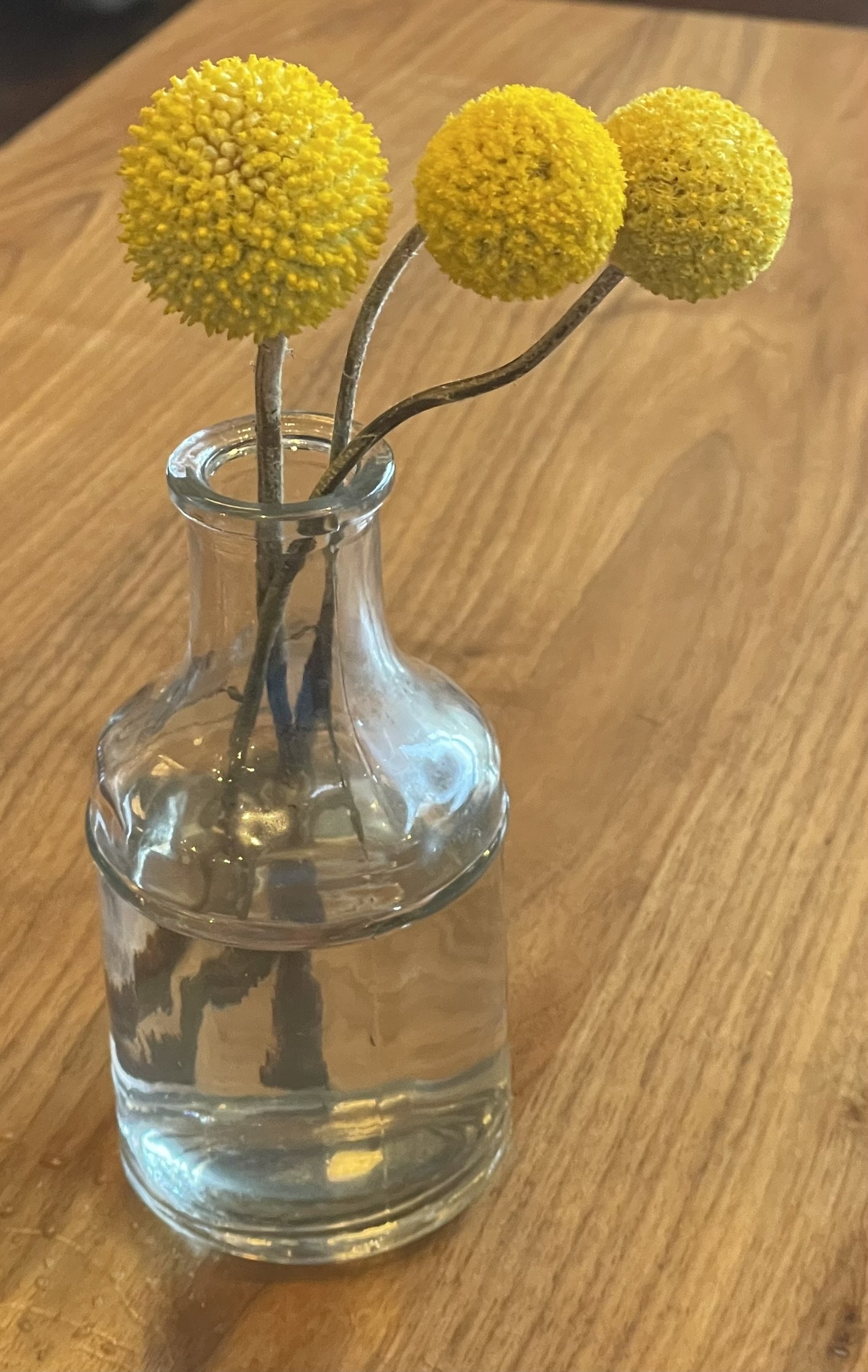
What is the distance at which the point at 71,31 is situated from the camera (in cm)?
252

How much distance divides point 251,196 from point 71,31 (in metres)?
2.52

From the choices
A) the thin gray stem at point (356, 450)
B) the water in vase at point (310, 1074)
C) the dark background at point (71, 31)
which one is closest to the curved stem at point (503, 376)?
the thin gray stem at point (356, 450)

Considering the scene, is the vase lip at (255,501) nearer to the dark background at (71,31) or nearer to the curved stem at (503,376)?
the curved stem at (503,376)

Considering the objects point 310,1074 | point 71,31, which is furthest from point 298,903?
point 71,31

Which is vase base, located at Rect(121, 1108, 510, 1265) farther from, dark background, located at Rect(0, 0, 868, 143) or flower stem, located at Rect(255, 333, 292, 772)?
dark background, located at Rect(0, 0, 868, 143)

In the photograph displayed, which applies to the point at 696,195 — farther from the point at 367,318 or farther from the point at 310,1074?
the point at 310,1074

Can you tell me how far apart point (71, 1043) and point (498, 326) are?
0.48 m

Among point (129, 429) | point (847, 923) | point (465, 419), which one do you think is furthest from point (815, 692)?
point (129, 429)

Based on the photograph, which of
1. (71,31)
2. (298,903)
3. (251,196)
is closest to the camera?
(251,196)

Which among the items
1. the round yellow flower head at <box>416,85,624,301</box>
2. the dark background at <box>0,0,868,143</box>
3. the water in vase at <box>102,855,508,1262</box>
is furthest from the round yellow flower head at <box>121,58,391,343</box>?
the dark background at <box>0,0,868,143</box>

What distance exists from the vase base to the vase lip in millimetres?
211

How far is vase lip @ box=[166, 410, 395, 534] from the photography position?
357 millimetres

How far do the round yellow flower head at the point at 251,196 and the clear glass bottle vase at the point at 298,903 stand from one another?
88 mm

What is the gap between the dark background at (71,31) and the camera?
7.79 ft
